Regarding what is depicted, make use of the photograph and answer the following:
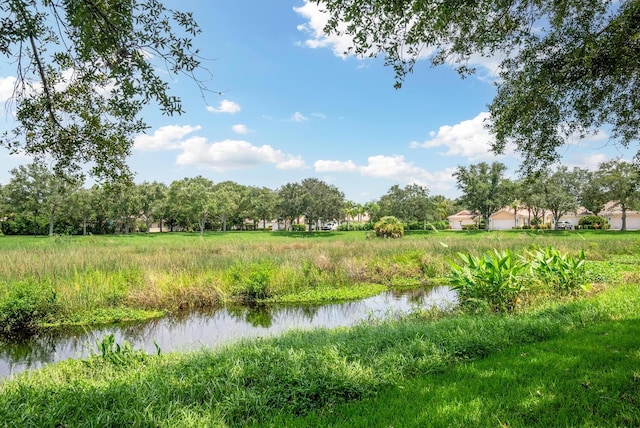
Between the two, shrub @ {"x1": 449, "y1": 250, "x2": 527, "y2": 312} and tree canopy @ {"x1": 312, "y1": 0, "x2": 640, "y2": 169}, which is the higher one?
tree canopy @ {"x1": 312, "y1": 0, "x2": 640, "y2": 169}

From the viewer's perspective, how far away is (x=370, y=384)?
163 inches

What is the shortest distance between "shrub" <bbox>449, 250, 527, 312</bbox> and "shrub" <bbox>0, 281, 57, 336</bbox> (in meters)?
10.7

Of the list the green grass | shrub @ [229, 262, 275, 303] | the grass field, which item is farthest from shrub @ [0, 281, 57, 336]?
shrub @ [229, 262, 275, 303]

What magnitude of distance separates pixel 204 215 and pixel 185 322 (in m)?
46.0

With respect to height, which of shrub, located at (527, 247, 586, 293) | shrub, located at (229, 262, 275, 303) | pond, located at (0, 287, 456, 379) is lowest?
pond, located at (0, 287, 456, 379)

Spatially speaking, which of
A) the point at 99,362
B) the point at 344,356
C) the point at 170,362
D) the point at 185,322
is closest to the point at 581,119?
the point at 344,356

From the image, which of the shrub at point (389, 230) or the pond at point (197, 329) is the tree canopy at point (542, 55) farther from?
the shrub at point (389, 230)

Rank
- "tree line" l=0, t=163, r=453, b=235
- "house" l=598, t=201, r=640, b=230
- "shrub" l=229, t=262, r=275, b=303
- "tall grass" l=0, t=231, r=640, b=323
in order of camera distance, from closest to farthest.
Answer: "tall grass" l=0, t=231, r=640, b=323
"shrub" l=229, t=262, r=275, b=303
"tree line" l=0, t=163, r=453, b=235
"house" l=598, t=201, r=640, b=230

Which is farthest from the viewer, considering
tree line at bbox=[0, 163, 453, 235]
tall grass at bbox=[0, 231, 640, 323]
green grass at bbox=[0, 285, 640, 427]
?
tree line at bbox=[0, 163, 453, 235]

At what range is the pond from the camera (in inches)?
298

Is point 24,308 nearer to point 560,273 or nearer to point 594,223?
point 560,273

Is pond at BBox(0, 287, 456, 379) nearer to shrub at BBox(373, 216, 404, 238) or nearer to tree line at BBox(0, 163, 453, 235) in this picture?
shrub at BBox(373, 216, 404, 238)

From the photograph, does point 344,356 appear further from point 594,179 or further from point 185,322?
point 594,179

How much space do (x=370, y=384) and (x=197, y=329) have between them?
6.59 metres
